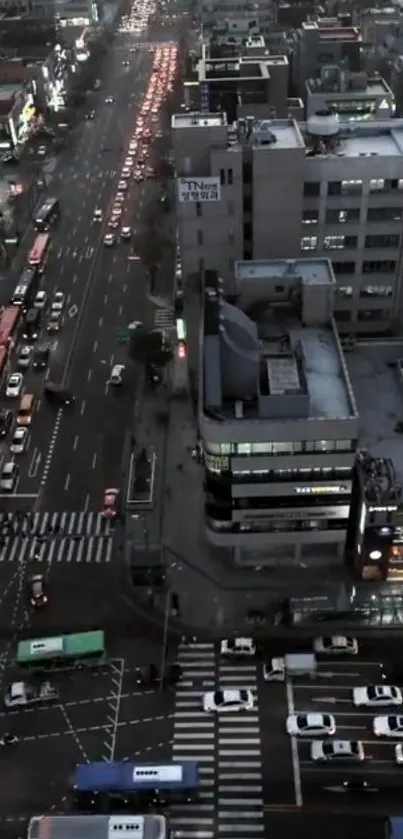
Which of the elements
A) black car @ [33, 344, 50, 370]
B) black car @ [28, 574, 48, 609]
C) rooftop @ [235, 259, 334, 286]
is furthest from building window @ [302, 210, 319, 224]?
black car @ [28, 574, 48, 609]

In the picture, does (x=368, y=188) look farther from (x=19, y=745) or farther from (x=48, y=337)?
(x=19, y=745)

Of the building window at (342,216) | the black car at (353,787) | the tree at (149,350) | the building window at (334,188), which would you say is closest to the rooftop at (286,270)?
the building window at (342,216)

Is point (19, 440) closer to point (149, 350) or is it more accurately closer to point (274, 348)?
point (149, 350)

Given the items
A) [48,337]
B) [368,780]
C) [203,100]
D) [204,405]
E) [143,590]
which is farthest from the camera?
[203,100]

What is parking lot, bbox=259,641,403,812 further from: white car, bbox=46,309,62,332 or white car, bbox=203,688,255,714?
white car, bbox=46,309,62,332

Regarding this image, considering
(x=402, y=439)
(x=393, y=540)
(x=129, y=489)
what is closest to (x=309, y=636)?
(x=393, y=540)

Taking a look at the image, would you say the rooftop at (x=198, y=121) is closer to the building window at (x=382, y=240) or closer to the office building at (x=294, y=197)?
the office building at (x=294, y=197)
